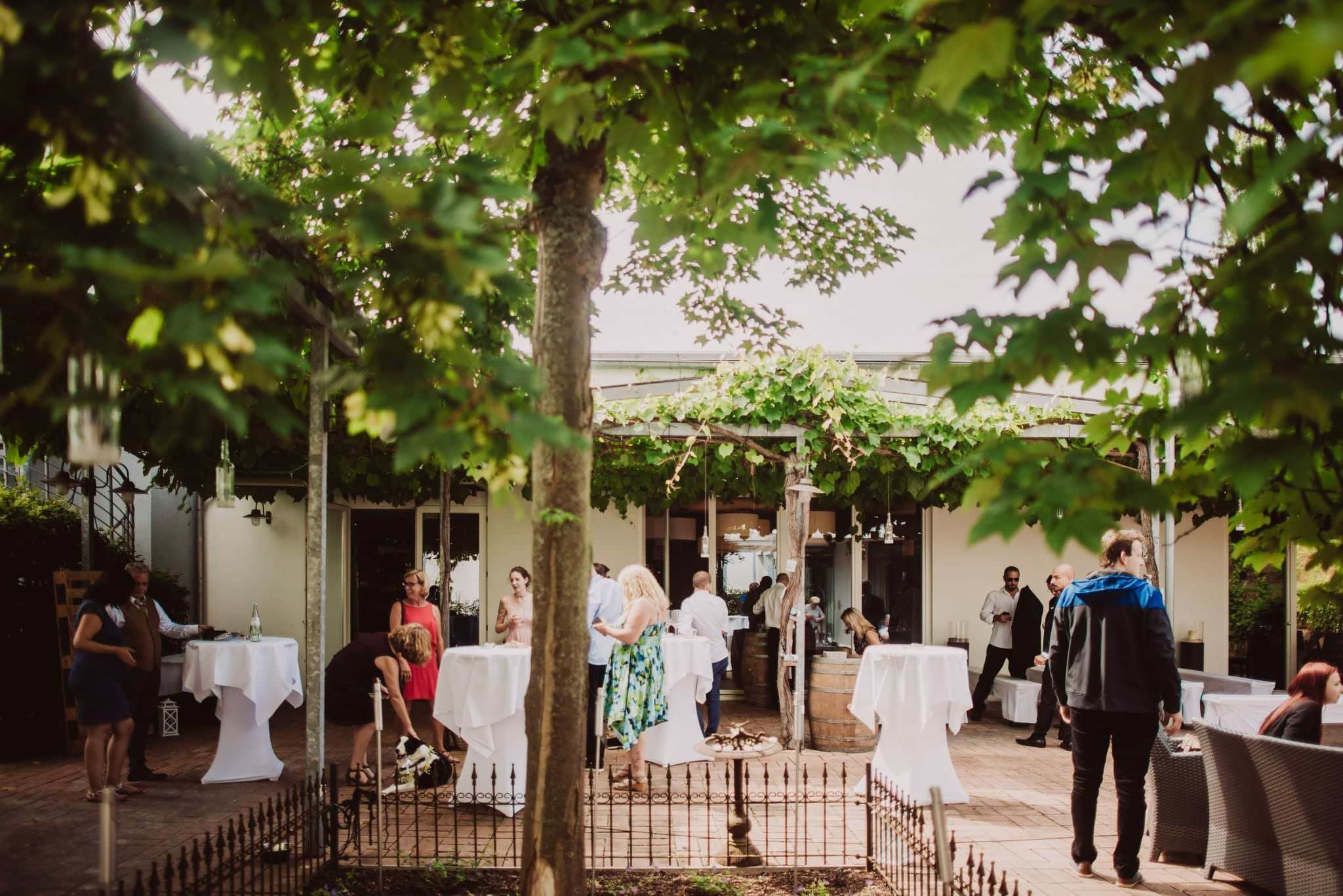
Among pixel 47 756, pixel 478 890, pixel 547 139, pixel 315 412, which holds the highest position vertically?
pixel 547 139

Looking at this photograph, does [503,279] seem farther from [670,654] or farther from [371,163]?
[670,654]

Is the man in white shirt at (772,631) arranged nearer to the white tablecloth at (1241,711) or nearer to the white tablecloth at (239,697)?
the white tablecloth at (1241,711)

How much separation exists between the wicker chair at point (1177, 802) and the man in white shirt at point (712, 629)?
4365 mm

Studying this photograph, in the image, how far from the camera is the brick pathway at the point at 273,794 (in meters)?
5.33

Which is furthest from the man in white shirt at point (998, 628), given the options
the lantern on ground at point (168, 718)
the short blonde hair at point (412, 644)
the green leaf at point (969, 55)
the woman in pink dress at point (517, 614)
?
the green leaf at point (969, 55)

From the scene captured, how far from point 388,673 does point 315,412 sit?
7.51 ft

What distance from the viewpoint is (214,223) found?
2.13 meters

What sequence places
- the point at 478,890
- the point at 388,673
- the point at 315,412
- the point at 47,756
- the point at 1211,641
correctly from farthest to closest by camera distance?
the point at 1211,641 < the point at 47,756 < the point at 388,673 < the point at 315,412 < the point at 478,890

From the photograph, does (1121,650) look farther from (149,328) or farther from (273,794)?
(273,794)

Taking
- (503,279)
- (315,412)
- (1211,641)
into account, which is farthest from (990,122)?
(1211,641)

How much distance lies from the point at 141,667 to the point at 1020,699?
26.9 ft

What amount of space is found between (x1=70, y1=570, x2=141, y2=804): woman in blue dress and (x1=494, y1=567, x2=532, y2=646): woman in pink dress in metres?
2.73

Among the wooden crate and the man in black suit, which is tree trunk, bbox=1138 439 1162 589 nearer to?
the man in black suit

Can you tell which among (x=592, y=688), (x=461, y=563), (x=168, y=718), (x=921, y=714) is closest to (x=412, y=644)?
(x=592, y=688)
